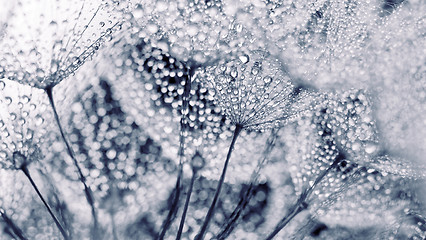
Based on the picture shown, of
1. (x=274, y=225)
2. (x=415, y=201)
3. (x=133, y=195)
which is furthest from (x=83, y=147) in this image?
(x=415, y=201)

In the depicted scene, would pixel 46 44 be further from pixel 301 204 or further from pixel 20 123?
pixel 301 204

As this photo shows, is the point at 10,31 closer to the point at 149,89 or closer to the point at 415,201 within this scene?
the point at 149,89

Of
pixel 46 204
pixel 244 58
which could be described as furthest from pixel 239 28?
pixel 46 204

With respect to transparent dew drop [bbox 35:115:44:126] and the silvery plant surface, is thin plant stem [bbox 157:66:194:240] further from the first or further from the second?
transparent dew drop [bbox 35:115:44:126]

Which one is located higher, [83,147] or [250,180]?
[83,147]

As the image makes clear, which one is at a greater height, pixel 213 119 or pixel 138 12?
pixel 138 12

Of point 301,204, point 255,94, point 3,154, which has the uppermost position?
point 3,154
